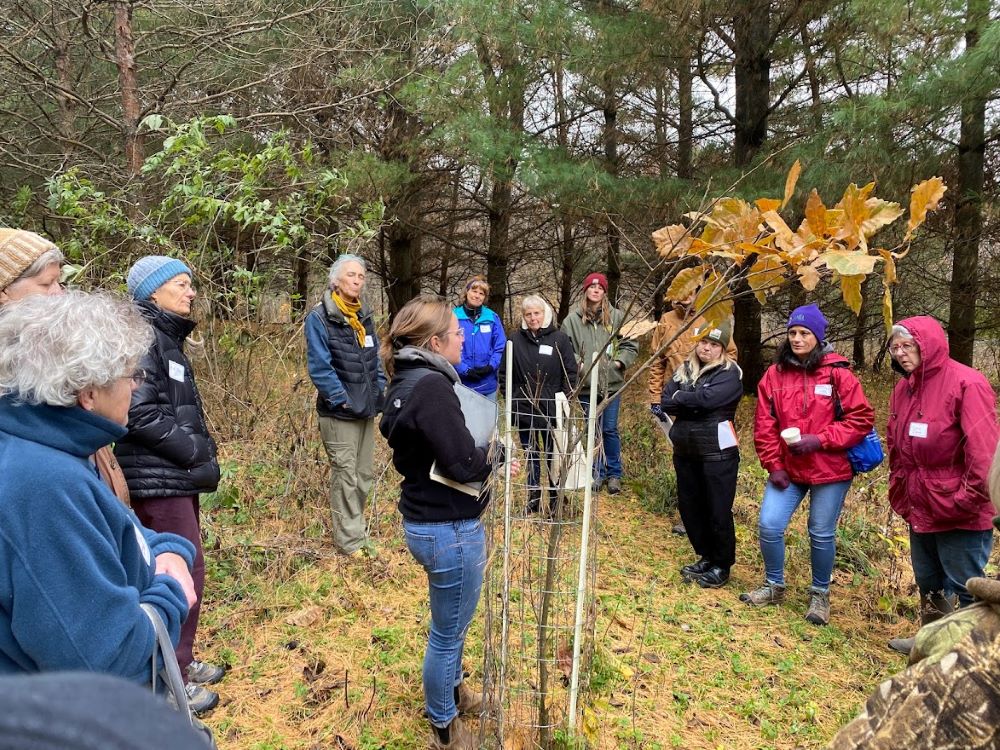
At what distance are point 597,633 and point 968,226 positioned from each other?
6.36m

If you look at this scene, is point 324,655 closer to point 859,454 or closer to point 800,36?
point 859,454

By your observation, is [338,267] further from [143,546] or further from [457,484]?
[143,546]

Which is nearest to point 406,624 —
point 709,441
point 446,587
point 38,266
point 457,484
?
point 446,587

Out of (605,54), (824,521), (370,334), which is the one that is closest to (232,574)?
(370,334)

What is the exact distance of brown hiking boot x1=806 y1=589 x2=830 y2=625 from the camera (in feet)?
12.2

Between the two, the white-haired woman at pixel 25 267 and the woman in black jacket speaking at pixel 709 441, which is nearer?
the white-haired woman at pixel 25 267

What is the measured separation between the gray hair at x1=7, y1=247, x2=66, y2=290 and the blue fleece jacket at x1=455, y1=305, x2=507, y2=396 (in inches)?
131

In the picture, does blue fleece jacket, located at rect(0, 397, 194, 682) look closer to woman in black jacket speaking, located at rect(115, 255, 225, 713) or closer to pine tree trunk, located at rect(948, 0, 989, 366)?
Answer: woman in black jacket speaking, located at rect(115, 255, 225, 713)

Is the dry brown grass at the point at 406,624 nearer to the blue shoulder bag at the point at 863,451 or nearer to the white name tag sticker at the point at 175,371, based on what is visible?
the blue shoulder bag at the point at 863,451

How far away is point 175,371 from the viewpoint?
8.37 feet

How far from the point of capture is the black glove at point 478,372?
17.5ft

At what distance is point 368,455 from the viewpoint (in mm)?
4203

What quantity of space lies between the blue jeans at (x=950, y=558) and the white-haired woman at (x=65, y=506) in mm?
3363

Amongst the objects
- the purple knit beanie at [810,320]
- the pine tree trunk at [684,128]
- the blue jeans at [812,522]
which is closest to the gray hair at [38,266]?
the purple knit beanie at [810,320]
